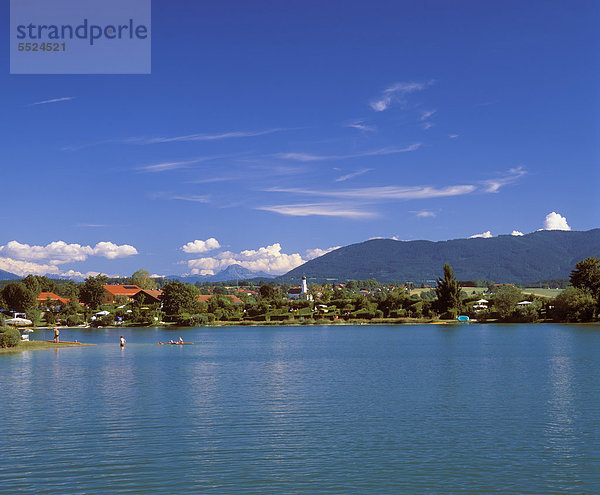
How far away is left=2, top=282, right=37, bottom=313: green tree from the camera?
526 ft

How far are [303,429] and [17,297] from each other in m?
152

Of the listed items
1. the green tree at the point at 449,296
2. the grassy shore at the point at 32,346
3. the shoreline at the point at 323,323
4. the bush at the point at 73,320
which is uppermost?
the green tree at the point at 449,296

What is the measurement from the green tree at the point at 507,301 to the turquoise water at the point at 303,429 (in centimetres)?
10303

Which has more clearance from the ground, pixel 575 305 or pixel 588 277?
pixel 588 277

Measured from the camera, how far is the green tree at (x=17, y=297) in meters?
160

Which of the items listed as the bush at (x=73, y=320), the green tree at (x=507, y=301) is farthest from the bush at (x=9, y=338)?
the green tree at (x=507, y=301)

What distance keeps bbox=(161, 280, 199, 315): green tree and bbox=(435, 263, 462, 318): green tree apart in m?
76.2

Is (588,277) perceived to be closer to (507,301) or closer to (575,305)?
(575,305)

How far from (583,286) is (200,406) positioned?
441 ft

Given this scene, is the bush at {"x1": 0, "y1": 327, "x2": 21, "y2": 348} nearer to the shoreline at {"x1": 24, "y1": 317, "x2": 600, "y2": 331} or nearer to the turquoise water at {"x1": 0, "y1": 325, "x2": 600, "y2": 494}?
the turquoise water at {"x1": 0, "y1": 325, "x2": 600, "y2": 494}

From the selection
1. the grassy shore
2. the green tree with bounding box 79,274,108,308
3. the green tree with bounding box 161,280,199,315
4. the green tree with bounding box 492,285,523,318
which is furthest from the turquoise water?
the green tree with bounding box 79,274,108,308

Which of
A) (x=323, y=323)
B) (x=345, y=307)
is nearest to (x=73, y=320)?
(x=323, y=323)

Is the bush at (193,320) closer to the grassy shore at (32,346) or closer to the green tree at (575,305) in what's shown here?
the grassy shore at (32,346)

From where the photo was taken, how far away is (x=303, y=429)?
31.4 meters
